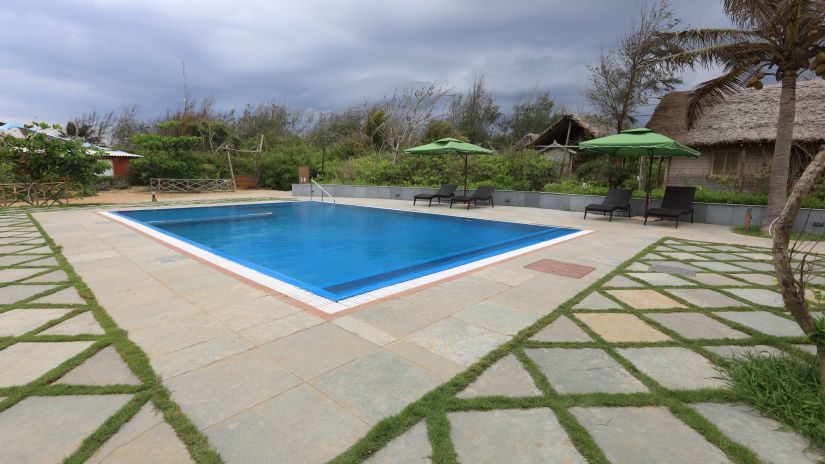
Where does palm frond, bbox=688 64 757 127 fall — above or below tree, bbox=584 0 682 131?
below

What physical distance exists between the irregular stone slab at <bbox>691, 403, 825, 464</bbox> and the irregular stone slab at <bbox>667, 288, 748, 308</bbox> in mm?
2014

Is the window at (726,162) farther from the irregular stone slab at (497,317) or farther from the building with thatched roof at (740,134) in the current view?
the irregular stone slab at (497,317)

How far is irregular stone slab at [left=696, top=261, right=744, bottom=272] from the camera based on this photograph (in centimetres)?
524

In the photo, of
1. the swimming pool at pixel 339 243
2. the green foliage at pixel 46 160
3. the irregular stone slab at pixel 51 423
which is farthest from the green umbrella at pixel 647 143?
the green foliage at pixel 46 160

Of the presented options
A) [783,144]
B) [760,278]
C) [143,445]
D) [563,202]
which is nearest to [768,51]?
[783,144]

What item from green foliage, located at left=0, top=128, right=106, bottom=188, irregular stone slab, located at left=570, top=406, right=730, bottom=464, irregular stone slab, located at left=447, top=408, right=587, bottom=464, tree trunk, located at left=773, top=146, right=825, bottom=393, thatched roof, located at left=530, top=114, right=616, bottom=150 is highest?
thatched roof, located at left=530, top=114, right=616, bottom=150

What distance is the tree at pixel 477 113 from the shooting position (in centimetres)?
3412

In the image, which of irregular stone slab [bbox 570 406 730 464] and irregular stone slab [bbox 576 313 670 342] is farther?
irregular stone slab [bbox 576 313 670 342]

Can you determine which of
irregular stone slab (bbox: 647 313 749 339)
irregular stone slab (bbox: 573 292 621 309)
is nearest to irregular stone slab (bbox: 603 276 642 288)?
irregular stone slab (bbox: 573 292 621 309)

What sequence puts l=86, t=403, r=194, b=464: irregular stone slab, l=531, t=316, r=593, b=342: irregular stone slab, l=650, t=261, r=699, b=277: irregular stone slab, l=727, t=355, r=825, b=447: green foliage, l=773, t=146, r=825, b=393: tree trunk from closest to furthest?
1. l=86, t=403, r=194, b=464: irregular stone slab
2. l=727, t=355, r=825, b=447: green foliage
3. l=773, t=146, r=825, b=393: tree trunk
4. l=531, t=316, r=593, b=342: irregular stone slab
5. l=650, t=261, r=699, b=277: irregular stone slab

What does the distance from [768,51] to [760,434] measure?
9888 mm

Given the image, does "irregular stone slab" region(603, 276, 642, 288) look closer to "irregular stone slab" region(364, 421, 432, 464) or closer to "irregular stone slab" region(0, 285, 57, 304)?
"irregular stone slab" region(364, 421, 432, 464)

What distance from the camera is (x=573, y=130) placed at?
2170cm

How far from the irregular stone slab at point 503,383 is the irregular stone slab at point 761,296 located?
10.0 ft
